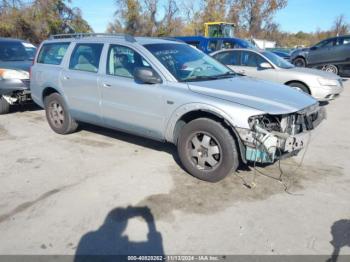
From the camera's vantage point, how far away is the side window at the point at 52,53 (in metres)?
6.23

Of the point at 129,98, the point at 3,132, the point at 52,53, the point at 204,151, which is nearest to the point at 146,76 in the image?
the point at 129,98

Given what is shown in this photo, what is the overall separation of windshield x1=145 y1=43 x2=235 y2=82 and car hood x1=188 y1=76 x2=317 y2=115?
274 millimetres

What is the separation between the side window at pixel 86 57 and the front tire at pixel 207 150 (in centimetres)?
204

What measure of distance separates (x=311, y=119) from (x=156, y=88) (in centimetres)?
205

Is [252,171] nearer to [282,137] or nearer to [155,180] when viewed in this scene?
[282,137]

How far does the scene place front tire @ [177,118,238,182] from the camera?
409 centimetres

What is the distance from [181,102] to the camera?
439 cm

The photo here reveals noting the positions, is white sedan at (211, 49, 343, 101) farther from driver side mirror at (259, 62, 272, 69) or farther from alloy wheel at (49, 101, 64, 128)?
alloy wheel at (49, 101, 64, 128)

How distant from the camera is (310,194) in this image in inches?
160

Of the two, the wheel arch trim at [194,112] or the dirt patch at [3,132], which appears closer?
the wheel arch trim at [194,112]

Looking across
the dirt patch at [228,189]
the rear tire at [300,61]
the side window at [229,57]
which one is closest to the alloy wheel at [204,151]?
the dirt patch at [228,189]

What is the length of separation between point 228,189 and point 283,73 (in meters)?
5.69

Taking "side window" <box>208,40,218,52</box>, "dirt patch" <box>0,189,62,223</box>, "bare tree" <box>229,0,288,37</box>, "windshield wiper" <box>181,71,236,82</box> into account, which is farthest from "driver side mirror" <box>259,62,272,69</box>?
"bare tree" <box>229,0,288,37</box>

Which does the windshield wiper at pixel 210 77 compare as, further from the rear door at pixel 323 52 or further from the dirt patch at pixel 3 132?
the rear door at pixel 323 52
